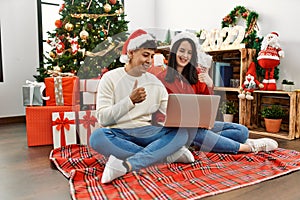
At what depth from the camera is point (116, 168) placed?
121 centimetres

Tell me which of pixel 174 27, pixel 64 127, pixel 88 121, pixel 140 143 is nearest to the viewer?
pixel 140 143

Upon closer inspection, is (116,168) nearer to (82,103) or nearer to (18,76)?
(82,103)

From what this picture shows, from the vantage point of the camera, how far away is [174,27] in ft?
→ 10.9

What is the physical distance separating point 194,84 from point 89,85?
1.77 ft

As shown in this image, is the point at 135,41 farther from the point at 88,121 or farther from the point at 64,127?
the point at 64,127

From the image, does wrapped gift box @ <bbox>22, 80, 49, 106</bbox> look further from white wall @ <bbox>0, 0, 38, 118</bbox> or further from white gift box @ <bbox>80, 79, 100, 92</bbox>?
white wall @ <bbox>0, 0, 38, 118</bbox>

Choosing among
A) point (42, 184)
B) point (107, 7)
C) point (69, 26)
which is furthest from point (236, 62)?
point (42, 184)

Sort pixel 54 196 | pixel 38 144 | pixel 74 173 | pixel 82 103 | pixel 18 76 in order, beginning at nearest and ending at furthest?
pixel 54 196 → pixel 74 173 → pixel 82 103 → pixel 38 144 → pixel 18 76

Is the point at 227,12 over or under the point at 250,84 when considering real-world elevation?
over

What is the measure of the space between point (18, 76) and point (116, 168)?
209 centimetres

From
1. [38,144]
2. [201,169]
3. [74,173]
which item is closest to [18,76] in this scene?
[38,144]

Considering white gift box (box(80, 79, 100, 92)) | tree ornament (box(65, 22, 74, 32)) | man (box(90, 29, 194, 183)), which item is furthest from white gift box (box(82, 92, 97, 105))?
tree ornament (box(65, 22, 74, 32))

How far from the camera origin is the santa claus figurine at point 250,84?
2348mm

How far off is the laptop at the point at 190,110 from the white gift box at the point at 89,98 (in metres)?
0.40
